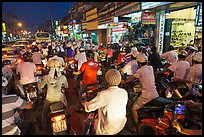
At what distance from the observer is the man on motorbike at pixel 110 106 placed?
125 inches

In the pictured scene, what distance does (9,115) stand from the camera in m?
3.16

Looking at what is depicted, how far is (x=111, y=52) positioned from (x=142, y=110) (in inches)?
304

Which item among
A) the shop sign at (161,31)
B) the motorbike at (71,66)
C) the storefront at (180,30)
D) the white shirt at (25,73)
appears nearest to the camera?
the white shirt at (25,73)

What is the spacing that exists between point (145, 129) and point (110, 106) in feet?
5.58

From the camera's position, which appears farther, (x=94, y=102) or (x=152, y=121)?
(x=152, y=121)

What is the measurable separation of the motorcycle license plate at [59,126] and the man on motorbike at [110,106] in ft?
3.18

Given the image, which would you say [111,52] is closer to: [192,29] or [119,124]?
[192,29]

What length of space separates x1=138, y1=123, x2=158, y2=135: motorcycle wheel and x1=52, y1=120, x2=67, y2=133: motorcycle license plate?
1757mm

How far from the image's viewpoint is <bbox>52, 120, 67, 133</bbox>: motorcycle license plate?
390cm

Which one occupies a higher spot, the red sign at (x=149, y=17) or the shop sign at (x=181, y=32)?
the red sign at (x=149, y=17)

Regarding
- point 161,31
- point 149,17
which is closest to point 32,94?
point 149,17

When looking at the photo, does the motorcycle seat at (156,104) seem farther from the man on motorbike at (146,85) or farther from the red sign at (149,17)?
the red sign at (149,17)

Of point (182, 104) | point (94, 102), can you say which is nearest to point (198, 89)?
point (182, 104)

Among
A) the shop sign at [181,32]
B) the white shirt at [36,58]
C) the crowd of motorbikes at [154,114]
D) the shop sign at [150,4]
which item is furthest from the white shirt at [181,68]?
the shop sign at [181,32]
